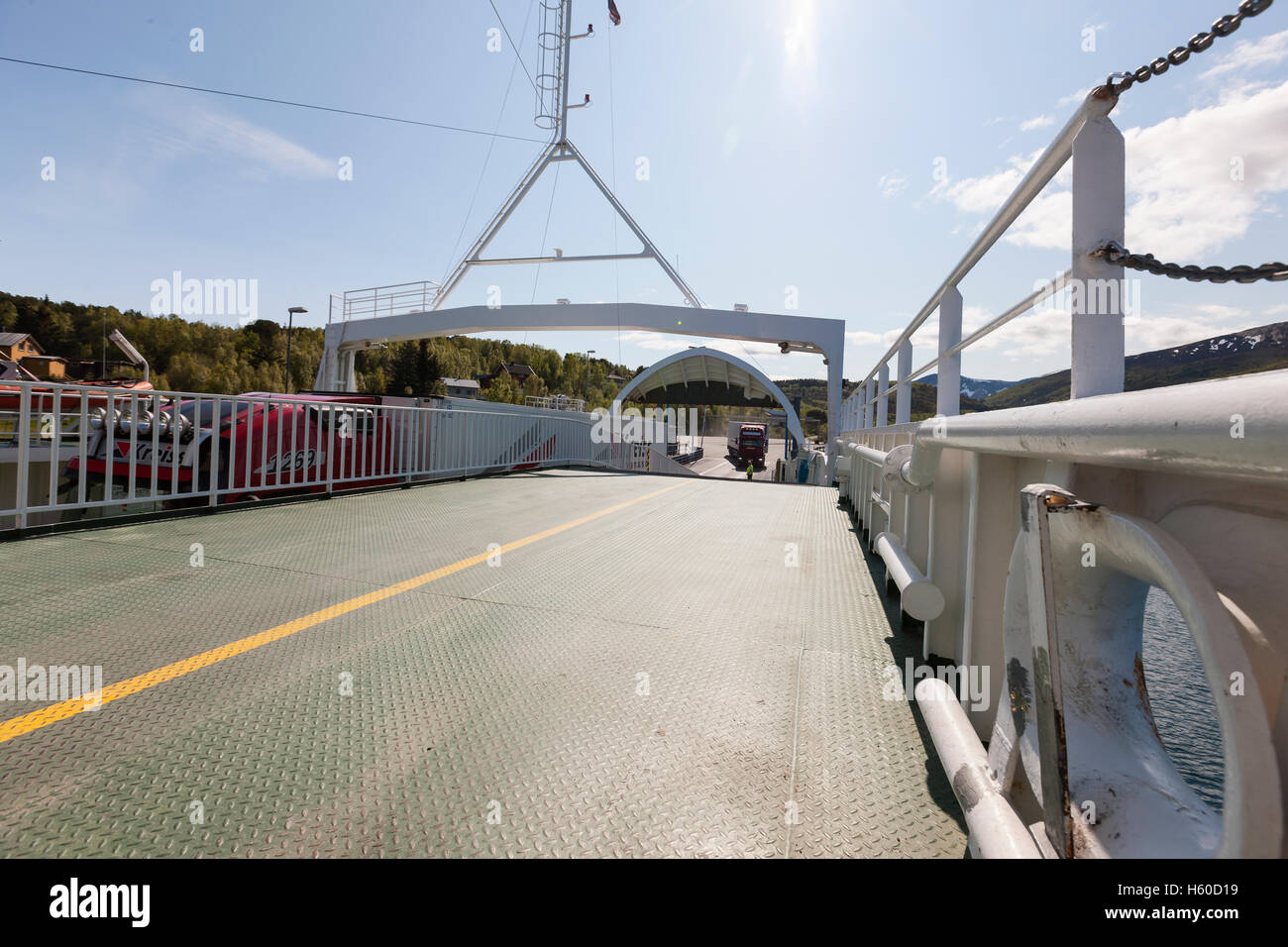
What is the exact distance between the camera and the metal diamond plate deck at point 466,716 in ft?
4.87

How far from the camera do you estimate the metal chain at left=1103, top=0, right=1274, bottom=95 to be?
1182mm

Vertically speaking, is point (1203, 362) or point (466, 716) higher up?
point (1203, 362)

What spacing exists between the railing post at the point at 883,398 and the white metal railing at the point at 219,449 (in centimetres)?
539

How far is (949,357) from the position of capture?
286cm

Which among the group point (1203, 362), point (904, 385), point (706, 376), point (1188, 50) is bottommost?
point (1203, 362)

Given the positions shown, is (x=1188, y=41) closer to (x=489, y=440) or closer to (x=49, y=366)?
(x=489, y=440)

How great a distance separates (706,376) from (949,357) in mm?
41771

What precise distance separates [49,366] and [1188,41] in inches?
3169

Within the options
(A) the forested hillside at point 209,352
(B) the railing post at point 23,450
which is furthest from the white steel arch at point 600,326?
(A) the forested hillside at point 209,352

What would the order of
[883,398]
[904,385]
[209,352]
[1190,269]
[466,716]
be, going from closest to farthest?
[1190,269] < [466,716] < [904,385] < [883,398] < [209,352]

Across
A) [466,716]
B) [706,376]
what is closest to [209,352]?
[706,376]

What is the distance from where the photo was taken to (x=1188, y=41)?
1269mm

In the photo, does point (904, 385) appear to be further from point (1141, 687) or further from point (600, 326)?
point (600, 326)
